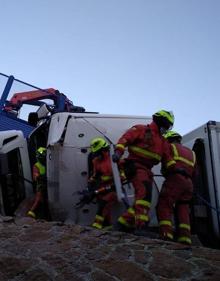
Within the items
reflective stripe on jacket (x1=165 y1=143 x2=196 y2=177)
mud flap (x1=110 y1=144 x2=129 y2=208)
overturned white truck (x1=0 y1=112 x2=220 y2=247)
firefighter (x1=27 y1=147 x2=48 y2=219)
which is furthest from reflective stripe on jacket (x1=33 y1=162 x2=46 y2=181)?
reflective stripe on jacket (x1=165 y1=143 x2=196 y2=177)

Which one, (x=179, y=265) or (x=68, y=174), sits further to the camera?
(x=68, y=174)

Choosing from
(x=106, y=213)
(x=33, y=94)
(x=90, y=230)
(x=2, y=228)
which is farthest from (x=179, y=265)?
(x=33, y=94)

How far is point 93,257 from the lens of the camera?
3322 millimetres

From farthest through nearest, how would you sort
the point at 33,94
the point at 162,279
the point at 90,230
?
the point at 33,94, the point at 90,230, the point at 162,279

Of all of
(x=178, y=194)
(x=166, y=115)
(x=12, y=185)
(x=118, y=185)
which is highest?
(x=166, y=115)

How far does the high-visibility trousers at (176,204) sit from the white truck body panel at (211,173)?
0.97 feet

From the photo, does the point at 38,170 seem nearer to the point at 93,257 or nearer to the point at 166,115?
the point at 166,115

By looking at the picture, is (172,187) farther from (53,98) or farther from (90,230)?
(53,98)

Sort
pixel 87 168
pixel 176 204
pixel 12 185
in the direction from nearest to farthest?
1. pixel 176 204
2. pixel 87 168
3. pixel 12 185

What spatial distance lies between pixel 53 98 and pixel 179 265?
318 inches

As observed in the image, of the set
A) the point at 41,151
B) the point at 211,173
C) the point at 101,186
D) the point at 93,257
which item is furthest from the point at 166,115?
the point at 93,257

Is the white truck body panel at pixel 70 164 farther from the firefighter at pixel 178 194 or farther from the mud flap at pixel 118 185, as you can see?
the mud flap at pixel 118 185

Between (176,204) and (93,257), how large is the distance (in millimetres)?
2190

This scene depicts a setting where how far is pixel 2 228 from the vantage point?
4.20m
